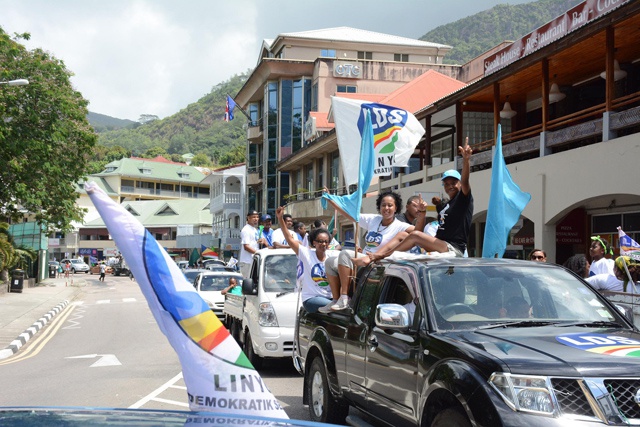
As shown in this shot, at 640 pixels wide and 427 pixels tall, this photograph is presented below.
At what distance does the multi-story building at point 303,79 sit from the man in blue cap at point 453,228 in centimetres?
3884

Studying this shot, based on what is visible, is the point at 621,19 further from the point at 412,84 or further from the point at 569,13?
the point at 412,84

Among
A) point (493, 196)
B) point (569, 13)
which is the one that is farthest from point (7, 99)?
point (493, 196)

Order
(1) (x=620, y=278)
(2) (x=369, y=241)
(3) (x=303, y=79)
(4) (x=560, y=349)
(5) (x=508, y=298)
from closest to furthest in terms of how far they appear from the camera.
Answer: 1. (4) (x=560, y=349)
2. (5) (x=508, y=298)
3. (2) (x=369, y=241)
4. (1) (x=620, y=278)
5. (3) (x=303, y=79)

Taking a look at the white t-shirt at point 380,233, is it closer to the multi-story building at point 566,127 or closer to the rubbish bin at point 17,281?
the multi-story building at point 566,127

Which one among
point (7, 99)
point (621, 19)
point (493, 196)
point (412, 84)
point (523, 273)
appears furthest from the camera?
point (412, 84)

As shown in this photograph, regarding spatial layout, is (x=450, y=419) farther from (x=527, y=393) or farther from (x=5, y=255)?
(x=5, y=255)

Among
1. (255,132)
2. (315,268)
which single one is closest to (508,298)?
(315,268)

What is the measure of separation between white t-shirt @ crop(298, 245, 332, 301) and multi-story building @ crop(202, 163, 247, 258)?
2161 inches

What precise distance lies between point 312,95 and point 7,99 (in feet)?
83.4

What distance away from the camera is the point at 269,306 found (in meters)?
11.2

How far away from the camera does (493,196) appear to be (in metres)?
8.85

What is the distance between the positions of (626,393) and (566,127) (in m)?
A: 15.4

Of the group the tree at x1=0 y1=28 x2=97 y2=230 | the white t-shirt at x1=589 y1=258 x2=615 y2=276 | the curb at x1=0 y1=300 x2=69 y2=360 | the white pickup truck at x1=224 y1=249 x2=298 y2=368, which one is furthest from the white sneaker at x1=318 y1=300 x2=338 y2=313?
the tree at x1=0 y1=28 x2=97 y2=230

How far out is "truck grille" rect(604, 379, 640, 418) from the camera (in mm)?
4281
